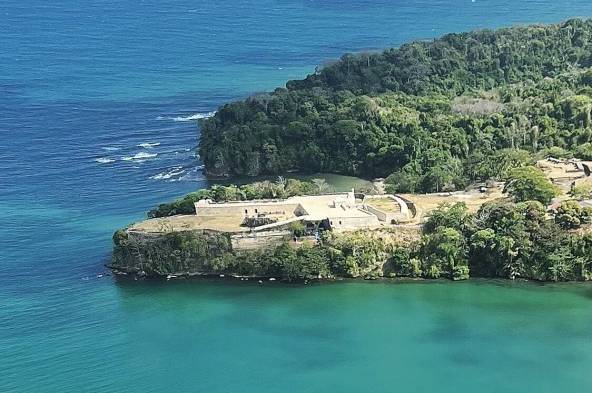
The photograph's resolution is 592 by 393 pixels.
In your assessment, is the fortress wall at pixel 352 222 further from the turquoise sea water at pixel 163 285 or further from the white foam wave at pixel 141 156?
the white foam wave at pixel 141 156

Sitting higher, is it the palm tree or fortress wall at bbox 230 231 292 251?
the palm tree

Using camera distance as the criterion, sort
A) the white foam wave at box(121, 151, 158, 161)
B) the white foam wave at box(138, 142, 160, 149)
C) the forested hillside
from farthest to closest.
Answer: the white foam wave at box(138, 142, 160, 149)
the white foam wave at box(121, 151, 158, 161)
the forested hillside

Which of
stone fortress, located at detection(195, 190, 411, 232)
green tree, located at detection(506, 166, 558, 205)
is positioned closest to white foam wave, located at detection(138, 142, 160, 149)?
stone fortress, located at detection(195, 190, 411, 232)

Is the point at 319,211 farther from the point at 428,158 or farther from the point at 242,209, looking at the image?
the point at 428,158

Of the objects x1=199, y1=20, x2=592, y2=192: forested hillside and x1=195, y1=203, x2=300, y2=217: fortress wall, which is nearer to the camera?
x1=195, y1=203, x2=300, y2=217: fortress wall

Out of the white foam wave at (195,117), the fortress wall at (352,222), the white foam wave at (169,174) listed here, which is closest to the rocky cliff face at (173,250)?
the fortress wall at (352,222)

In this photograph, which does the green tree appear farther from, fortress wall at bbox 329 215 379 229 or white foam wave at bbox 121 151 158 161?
white foam wave at bbox 121 151 158 161

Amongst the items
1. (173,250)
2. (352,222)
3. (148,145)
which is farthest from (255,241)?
(148,145)

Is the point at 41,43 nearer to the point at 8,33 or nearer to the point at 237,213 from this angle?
the point at 8,33
